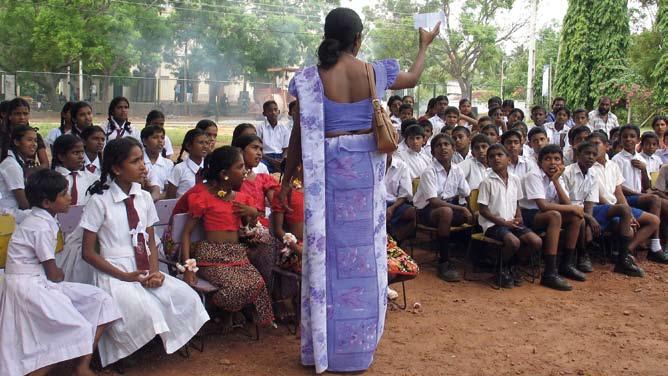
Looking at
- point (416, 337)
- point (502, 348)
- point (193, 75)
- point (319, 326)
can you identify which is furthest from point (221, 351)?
point (193, 75)

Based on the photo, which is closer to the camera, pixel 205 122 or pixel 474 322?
pixel 474 322

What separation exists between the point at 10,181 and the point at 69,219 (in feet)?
2.88

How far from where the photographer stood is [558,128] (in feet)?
32.7

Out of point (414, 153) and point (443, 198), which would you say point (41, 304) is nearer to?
point (443, 198)

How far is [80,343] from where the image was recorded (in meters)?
3.50

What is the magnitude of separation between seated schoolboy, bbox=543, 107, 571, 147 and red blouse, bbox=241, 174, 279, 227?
240 inches

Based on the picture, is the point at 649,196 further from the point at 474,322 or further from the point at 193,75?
the point at 193,75

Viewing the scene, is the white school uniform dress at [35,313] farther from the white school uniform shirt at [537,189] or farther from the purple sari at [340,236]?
the white school uniform shirt at [537,189]

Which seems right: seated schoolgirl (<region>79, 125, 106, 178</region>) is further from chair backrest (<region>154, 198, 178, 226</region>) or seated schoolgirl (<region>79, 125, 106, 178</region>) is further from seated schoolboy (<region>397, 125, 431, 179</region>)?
seated schoolboy (<region>397, 125, 431, 179</region>)

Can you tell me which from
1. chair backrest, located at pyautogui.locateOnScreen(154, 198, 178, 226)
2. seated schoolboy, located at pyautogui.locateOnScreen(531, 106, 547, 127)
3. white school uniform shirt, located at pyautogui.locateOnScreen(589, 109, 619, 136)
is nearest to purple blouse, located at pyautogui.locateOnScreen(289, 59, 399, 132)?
chair backrest, located at pyautogui.locateOnScreen(154, 198, 178, 226)

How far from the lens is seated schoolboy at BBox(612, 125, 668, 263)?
7.16 m

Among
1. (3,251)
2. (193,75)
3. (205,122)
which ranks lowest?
(3,251)

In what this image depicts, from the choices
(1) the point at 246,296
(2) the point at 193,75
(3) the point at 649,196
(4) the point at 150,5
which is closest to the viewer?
(1) the point at 246,296

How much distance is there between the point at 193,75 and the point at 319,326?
22766 millimetres
